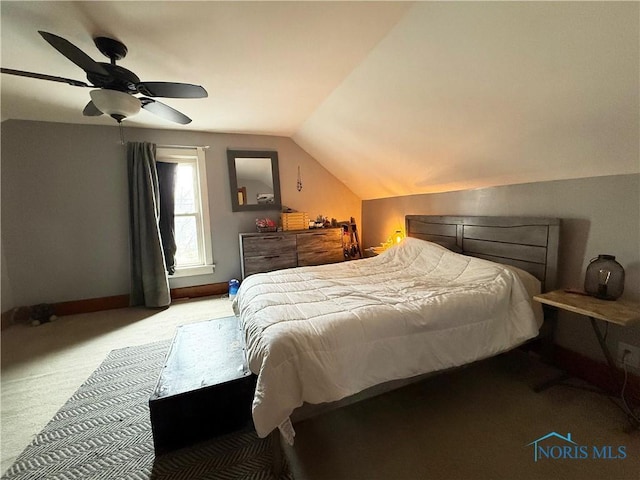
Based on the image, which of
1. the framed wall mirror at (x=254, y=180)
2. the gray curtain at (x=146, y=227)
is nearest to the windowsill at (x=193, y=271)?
the gray curtain at (x=146, y=227)

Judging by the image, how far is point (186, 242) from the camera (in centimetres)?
381

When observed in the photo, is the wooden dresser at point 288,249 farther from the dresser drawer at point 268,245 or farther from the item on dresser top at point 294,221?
the item on dresser top at point 294,221

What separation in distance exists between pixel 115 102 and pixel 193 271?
246 cm

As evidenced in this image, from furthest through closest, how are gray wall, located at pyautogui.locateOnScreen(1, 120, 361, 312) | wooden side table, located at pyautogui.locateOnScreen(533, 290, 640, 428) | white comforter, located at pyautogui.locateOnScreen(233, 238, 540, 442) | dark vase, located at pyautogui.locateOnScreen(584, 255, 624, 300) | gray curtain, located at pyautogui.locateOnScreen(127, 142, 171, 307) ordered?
gray curtain, located at pyautogui.locateOnScreen(127, 142, 171, 307), gray wall, located at pyautogui.locateOnScreen(1, 120, 361, 312), dark vase, located at pyautogui.locateOnScreen(584, 255, 624, 300), wooden side table, located at pyautogui.locateOnScreen(533, 290, 640, 428), white comforter, located at pyautogui.locateOnScreen(233, 238, 540, 442)

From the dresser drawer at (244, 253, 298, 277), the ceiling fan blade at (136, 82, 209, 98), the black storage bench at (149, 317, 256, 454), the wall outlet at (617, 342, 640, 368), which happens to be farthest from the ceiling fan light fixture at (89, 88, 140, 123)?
the wall outlet at (617, 342, 640, 368)

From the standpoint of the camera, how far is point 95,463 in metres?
1.37

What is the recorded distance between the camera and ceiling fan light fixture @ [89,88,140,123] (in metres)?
1.68

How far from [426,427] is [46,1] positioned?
306 centimetres

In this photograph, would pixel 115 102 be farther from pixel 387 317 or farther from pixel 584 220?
pixel 584 220

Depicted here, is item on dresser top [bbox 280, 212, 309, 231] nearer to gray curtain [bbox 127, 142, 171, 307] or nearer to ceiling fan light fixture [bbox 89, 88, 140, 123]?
gray curtain [bbox 127, 142, 171, 307]

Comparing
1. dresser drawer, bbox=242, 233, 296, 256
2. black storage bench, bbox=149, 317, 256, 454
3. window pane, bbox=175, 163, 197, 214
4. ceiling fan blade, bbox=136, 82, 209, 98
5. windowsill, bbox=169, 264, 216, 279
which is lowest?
black storage bench, bbox=149, 317, 256, 454

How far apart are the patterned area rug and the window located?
2.09 metres

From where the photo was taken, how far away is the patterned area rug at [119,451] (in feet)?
4.27

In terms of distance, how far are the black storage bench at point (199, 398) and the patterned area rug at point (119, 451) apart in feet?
0.26
